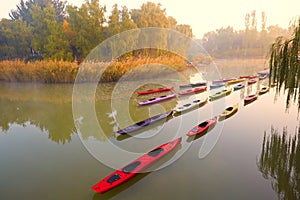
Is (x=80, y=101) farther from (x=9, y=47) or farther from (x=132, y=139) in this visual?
(x=9, y=47)

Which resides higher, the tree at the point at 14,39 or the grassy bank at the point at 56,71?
the tree at the point at 14,39

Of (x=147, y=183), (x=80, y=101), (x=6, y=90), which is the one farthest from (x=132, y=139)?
(x=6, y=90)

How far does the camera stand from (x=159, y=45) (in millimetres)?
22812

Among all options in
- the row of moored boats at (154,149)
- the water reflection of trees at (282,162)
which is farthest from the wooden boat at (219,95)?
the water reflection of trees at (282,162)

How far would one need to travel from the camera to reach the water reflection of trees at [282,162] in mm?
4637

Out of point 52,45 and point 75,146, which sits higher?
point 52,45

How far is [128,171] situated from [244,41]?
47.8 metres

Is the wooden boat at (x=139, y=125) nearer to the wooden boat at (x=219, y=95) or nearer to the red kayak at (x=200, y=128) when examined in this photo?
the red kayak at (x=200, y=128)

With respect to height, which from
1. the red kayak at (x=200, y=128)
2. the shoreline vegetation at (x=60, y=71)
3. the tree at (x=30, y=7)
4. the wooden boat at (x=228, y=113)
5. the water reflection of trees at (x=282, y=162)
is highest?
the tree at (x=30, y=7)

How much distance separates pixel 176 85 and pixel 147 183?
1218 cm

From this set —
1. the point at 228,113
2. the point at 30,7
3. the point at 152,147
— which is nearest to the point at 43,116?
the point at 152,147

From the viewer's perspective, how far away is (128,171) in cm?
481

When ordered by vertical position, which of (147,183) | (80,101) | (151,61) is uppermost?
(151,61)

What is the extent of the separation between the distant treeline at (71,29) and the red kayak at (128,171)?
1568 cm
